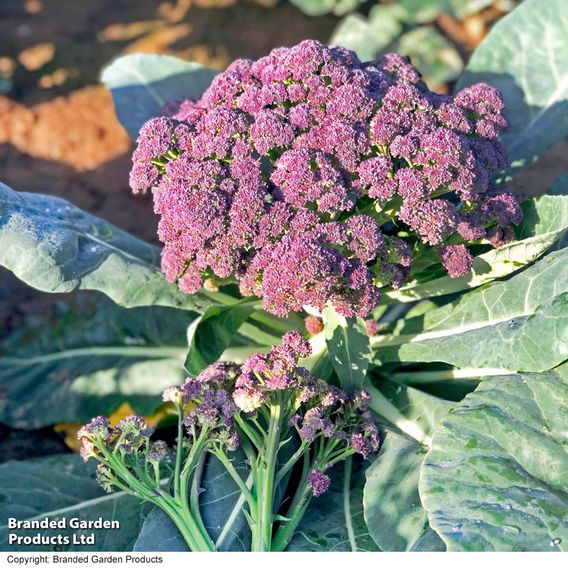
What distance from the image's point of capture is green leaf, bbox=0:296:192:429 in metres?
3.42

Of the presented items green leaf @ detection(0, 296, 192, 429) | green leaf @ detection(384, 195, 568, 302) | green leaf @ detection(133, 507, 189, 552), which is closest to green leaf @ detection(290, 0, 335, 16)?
green leaf @ detection(0, 296, 192, 429)

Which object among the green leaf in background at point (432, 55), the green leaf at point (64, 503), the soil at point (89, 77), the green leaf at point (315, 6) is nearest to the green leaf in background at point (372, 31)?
the green leaf in background at point (432, 55)

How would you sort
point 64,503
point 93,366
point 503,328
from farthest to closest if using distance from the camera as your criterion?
point 93,366, point 64,503, point 503,328

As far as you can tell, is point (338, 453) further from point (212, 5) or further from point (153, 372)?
point (212, 5)

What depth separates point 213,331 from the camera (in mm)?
2877

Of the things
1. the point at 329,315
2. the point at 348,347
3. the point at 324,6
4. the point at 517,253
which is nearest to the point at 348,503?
the point at 348,347

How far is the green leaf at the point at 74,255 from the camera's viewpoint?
262 centimetres

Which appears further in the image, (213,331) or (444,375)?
(444,375)

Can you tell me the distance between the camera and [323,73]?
8.99 ft

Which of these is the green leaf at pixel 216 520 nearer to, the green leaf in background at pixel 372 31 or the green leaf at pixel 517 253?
the green leaf at pixel 517 253

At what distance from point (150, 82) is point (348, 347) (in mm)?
1699

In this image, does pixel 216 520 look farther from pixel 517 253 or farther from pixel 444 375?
pixel 517 253

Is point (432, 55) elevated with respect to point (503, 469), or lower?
elevated
